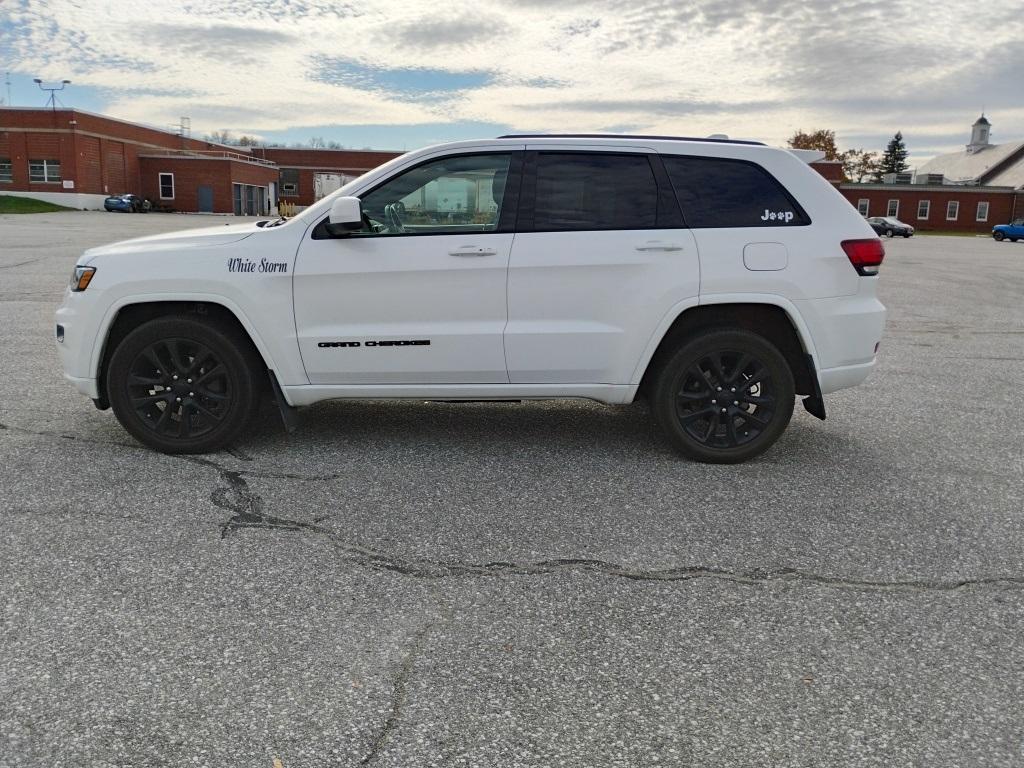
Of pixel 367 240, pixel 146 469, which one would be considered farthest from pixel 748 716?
pixel 146 469

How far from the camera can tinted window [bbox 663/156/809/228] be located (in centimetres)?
511

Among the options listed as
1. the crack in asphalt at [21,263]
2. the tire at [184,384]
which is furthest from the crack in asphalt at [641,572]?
the crack in asphalt at [21,263]

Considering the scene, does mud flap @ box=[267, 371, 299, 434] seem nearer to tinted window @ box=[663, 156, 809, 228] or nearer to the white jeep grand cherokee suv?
the white jeep grand cherokee suv

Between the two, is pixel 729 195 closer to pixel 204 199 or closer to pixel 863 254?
pixel 863 254

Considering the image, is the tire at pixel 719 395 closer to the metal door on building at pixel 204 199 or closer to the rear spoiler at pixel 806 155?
the rear spoiler at pixel 806 155

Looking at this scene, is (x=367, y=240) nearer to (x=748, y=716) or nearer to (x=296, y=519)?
(x=296, y=519)

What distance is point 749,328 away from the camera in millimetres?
5359

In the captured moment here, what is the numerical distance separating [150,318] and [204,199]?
63.8 metres

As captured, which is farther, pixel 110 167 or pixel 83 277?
pixel 110 167

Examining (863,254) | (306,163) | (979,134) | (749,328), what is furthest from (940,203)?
(749,328)

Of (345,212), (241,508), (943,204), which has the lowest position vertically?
(241,508)

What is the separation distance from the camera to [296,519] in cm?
431

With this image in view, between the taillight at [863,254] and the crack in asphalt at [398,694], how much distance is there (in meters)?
3.38

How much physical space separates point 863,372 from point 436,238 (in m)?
2.71
